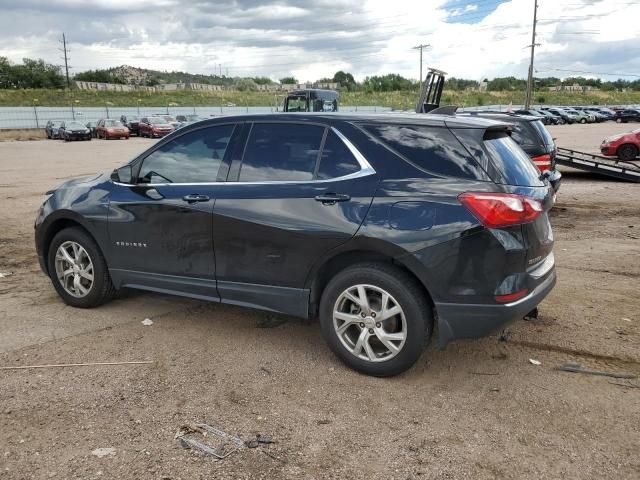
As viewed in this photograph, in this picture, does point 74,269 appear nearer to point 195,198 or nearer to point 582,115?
point 195,198

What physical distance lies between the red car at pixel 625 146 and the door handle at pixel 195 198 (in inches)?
754

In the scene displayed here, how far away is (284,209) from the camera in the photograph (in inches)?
159

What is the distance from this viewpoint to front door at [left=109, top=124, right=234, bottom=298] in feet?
14.6

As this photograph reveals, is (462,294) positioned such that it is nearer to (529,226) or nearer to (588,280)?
(529,226)

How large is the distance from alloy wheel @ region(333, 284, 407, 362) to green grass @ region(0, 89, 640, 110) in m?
67.0

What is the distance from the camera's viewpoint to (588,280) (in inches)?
237

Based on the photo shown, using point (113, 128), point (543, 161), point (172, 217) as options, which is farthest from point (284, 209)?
point (113, 128)

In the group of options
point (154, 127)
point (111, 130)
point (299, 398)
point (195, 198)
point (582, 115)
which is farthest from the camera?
point (582, 115)

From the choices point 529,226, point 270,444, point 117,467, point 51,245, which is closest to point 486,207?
point 529,226

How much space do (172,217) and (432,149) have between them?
2.15 m

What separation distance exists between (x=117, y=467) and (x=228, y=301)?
1.69 meters

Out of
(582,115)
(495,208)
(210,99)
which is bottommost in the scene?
(495,208)

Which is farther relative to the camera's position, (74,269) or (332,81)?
(332,81)

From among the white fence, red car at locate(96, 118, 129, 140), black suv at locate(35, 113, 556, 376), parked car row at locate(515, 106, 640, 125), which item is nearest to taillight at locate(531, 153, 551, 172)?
black suv at locate(35, 113, 556, 376)
